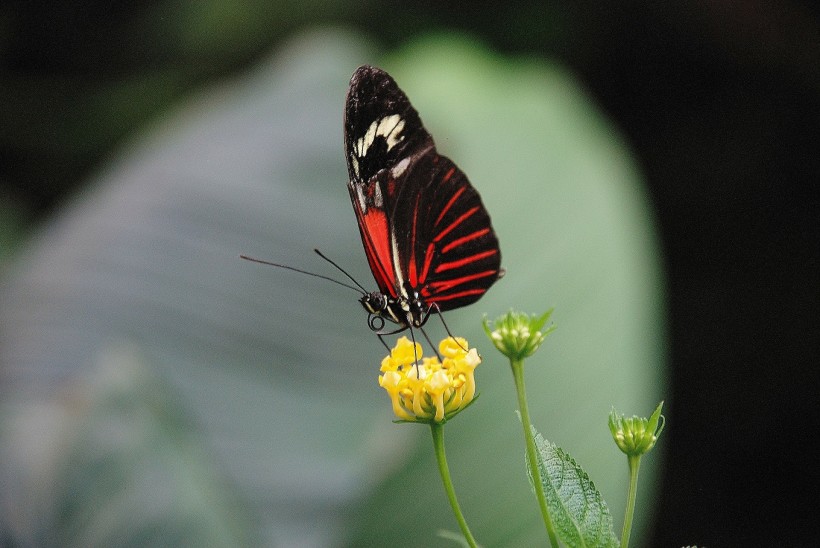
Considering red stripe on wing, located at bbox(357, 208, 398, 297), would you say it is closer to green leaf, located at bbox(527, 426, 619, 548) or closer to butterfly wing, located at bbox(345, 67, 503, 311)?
butterfly wing, located at bbox(345, 67, 503, 311)

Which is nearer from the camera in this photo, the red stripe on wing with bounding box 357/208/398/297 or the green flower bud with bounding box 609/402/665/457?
the green flower bud with bounding box 609/402/665/457

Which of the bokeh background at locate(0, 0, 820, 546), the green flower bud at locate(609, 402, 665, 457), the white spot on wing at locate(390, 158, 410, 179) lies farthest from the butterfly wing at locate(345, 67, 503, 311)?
the bokeh background at locate(0, 0, 820, 546)

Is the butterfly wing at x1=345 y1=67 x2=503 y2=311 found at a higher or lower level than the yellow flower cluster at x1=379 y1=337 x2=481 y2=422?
higher

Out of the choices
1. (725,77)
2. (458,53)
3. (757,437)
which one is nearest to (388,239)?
(458,53)

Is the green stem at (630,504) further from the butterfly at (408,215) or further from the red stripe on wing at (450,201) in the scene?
the red stripe on wing at (450,201)

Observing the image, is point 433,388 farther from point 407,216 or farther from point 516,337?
point 407,216

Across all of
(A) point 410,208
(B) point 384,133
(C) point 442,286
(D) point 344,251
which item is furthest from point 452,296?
(D) point 344,251

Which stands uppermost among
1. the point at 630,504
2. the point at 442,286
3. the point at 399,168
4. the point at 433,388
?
the point at 399,168

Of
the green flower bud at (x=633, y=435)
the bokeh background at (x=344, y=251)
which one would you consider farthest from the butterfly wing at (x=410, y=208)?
the bokeh background at (x=344, y=251)
